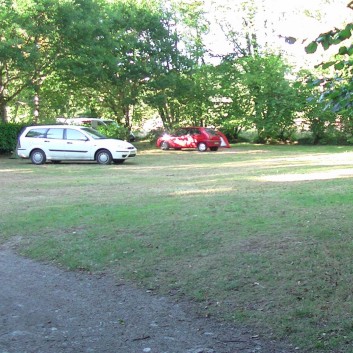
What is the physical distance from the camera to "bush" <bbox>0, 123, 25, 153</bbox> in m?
26.0

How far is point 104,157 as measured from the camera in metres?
21.0

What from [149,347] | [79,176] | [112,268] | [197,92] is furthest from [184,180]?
[197,92]

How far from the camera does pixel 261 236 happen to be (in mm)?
6582

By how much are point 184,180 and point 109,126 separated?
17.8 metres

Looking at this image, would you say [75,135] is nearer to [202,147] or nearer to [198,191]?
[202,147]

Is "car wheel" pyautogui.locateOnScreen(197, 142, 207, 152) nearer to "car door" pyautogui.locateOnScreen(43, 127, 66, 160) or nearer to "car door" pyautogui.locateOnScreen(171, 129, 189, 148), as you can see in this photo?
"car door" pyautogui.locateOnScreen(171, 129, 189, 148)

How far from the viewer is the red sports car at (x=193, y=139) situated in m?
29.8

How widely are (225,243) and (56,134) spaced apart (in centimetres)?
1608

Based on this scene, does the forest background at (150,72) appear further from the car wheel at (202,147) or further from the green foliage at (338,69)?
the green foliage at (338,69)

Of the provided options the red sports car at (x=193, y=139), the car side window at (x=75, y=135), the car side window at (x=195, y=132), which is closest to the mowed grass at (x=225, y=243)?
the car side window at (x=75, y=135)

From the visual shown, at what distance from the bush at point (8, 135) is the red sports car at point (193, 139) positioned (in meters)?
9.05

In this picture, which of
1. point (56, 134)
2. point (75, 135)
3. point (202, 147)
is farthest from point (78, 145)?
point (202, 147)

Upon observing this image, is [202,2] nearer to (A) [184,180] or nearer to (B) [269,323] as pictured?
(A) [184,180]

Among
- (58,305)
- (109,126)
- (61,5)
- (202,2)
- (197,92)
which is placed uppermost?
(202,2)
